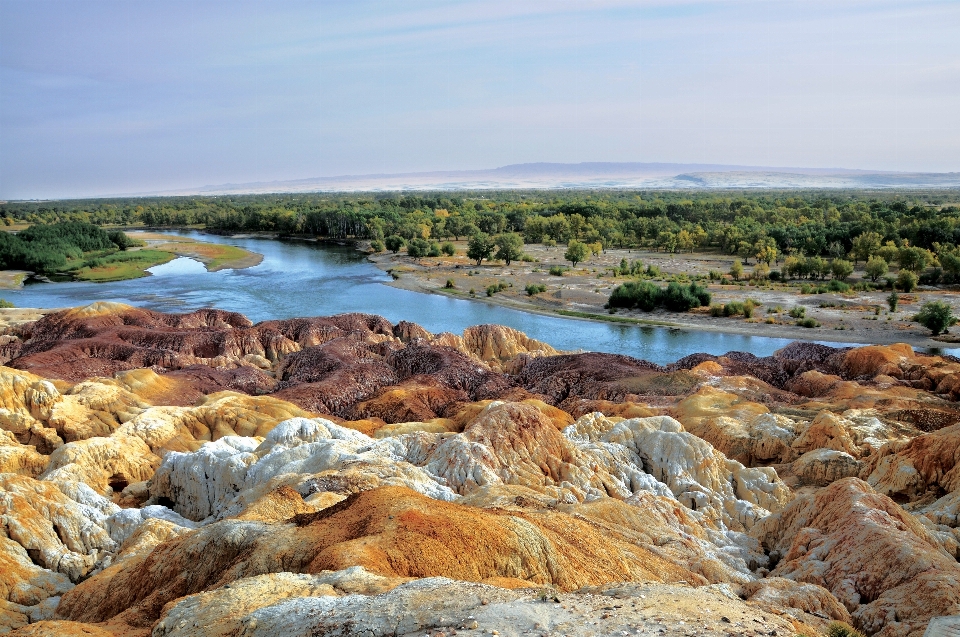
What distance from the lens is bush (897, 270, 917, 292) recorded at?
8712 cm

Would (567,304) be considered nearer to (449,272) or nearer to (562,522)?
(449,272)

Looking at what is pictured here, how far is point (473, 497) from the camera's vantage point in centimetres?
2191

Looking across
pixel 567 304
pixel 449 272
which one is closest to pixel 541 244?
pixel 449 272

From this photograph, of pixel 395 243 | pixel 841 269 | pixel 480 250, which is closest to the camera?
pixel 841 269

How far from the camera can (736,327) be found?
7625 centimetres

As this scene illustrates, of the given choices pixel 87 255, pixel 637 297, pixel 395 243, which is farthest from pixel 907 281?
pixel 87 255

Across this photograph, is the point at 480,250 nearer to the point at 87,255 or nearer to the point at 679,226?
the point at 679,226

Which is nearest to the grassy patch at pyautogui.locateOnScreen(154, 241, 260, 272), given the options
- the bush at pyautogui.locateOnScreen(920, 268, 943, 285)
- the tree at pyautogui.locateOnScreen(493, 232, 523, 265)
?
the tree at pyautogui.locateOnScreen(493, 232, 523, 265)

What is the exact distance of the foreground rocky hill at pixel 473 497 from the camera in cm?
1277

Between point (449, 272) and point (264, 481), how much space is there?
89.4 meters

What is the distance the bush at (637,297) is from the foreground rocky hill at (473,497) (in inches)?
1327

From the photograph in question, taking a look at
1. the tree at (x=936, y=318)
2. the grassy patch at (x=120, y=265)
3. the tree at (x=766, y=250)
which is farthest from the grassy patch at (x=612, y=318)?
the grassy patch at (x=120, y=265)

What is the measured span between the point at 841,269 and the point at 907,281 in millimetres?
9665

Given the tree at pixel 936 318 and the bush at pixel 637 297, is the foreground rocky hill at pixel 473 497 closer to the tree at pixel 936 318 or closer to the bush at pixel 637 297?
the tree at pixel 936 318
